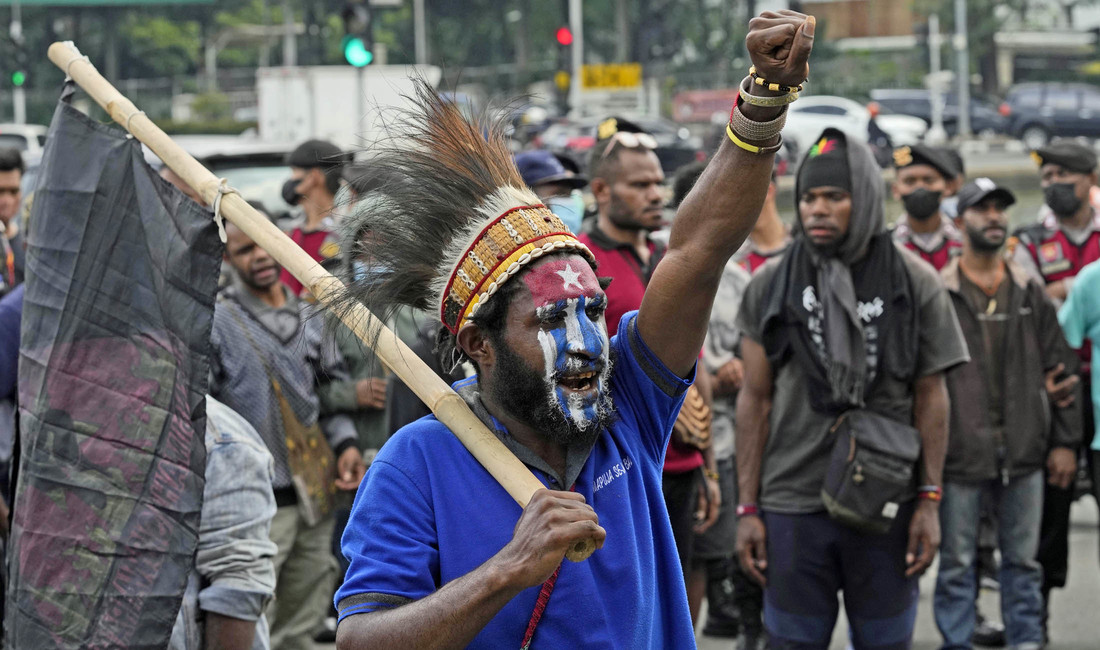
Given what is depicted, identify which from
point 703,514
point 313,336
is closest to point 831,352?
point 703,514

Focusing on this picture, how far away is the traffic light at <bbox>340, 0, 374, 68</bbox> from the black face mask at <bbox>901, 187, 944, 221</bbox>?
6.07 metres

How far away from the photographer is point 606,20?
59594 millimetres

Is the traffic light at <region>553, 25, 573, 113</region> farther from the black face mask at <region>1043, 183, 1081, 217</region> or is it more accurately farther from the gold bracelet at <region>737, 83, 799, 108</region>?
the gold bracelet at <region>737, 83, 799, 108</region>

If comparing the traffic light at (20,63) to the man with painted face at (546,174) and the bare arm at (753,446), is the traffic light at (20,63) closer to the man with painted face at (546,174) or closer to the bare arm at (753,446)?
the man with painted face at (546,174)

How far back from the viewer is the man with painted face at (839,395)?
470 centimetres

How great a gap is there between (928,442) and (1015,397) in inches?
68.3

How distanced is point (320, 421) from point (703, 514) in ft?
5.74

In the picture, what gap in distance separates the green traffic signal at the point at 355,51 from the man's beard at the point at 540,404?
979 cm

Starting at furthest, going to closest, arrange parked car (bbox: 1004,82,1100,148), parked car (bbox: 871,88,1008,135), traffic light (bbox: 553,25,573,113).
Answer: parked car (bbox: 871,88,1008,135) → traffic light (bbox: 553,25,573,113) → parked car (bbox: 1004,82,1100,148)

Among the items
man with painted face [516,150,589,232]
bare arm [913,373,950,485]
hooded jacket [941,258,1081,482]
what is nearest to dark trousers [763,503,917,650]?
bare arm [913,373,950,485]

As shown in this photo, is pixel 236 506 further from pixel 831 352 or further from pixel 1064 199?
pixel 1064 199

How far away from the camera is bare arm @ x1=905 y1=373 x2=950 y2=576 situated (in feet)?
15.5

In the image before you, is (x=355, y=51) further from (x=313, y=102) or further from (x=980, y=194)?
(x=313, y=102)

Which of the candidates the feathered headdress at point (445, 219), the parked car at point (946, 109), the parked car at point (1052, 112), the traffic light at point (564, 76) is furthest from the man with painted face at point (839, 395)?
the parked car at point (946, 109)
